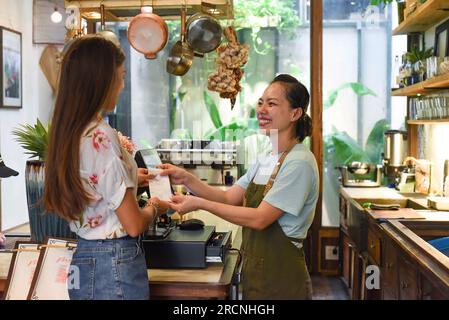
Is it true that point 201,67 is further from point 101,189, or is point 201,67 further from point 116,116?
point 101,189

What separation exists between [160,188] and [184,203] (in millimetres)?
98

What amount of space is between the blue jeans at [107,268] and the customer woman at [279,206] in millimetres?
332

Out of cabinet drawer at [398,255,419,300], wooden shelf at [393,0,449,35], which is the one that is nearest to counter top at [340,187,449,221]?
cabinet drawer at [398,255,419,300]

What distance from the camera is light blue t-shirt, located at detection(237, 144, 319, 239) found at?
2.08 meters

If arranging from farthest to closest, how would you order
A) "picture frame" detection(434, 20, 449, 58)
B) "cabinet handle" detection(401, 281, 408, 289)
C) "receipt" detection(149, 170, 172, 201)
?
1. "picture frame" detection(434, 20, 449, 58)
2. "cabinet handle" detection(401, 281, 408, 289)
3. "receipt" detection(149, 170, 172, 201)

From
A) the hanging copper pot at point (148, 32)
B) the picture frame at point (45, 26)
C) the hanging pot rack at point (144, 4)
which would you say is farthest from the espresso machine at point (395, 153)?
the picture frame at point (45, 26)

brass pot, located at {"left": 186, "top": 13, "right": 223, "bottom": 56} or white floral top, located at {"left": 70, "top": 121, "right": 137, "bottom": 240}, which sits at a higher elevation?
brass pot, located at {"left": 186, "top": 13, "right": 223, "bottom": 56}

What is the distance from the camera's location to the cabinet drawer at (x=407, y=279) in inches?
91.4

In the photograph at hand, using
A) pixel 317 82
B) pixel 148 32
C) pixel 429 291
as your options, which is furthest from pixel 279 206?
pixel 317 82

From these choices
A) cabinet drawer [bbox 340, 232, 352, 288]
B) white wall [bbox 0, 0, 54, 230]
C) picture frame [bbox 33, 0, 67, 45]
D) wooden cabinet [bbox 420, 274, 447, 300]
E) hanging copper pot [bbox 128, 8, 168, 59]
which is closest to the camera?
wooden cabinet [bbox 420, 274, 447, 300]

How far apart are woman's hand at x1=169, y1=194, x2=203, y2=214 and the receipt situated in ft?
0.09

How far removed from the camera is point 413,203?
3926 millimetres

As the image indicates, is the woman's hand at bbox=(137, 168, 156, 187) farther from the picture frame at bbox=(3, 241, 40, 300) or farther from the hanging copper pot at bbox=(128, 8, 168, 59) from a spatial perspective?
the hanging copper pot at bbox=(128, 8, 168, 59)
